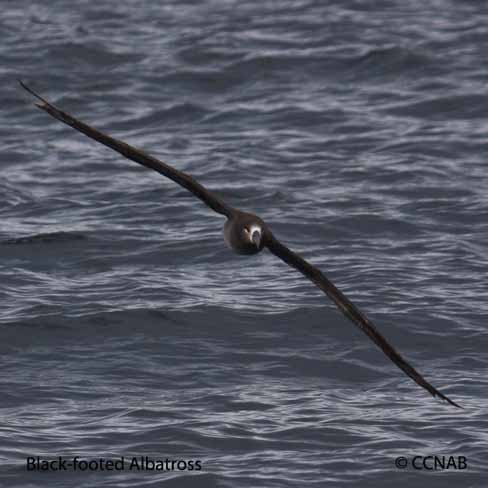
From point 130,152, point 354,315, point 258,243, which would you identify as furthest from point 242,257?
point 130,152

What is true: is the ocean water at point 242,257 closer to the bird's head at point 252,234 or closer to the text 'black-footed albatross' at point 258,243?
the text 'black-footed albatross' at point 258,243

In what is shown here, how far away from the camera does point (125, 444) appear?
46.2 feet

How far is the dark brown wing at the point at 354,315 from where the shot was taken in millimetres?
11973

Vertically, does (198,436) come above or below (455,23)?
below

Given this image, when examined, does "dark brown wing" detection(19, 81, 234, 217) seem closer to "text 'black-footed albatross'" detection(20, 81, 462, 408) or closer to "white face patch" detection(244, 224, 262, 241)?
"text 'black-footed albatross'" detection(20, 81, 462, 408)

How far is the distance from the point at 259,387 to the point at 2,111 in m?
13.4

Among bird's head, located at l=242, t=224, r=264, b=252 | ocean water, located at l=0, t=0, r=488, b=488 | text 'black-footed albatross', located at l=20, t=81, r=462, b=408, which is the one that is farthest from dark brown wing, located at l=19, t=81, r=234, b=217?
ocean water, located at l=0, t=0, r=488, b=488

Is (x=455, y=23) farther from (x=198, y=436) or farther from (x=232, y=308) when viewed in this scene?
(x=198, y=436)

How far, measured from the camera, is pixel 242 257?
2006 cm

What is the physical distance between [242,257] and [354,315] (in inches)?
315

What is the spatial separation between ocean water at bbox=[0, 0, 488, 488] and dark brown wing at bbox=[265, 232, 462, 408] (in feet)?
6.29

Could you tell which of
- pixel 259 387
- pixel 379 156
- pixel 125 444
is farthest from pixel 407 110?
pixel 125 444

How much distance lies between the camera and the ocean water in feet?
46.8

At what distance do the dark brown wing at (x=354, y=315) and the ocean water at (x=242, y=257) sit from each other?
75.5 inches
